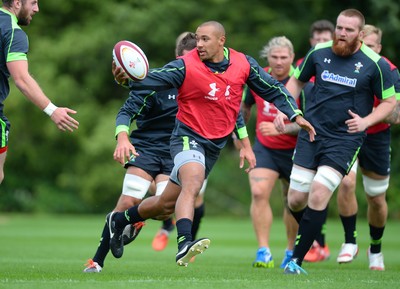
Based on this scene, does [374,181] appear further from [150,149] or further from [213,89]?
[213,89]

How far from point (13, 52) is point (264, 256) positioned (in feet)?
13.2

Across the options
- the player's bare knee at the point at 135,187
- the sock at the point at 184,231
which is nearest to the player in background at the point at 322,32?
the player's bare knee at the point at 135,187

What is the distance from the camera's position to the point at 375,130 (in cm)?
1012

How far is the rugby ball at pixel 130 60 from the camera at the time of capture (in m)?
7.62

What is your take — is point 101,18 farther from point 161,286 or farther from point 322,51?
point 161,286

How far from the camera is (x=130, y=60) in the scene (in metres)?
7.64

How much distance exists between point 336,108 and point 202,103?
147cm

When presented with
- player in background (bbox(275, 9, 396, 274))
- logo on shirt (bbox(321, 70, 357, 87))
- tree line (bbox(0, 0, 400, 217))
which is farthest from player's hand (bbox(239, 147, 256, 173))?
tree line (bbox(0, 0, 400, 217))

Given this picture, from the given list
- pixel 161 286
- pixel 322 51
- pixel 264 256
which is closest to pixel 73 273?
pixel 161 286

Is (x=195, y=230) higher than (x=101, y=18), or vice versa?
(x=101, y=18)

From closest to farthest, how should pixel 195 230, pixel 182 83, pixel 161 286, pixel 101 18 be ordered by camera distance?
1. pixel 161 286
2. pixel 182 83
3. pixel 195 230
4. pixel 101 18

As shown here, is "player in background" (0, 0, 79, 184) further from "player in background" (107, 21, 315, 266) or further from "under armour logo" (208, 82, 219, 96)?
"under armour logo" (208, 82, 219, 96)

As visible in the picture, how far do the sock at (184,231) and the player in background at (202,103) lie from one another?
45mm

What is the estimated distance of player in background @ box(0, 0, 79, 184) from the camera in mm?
7469
